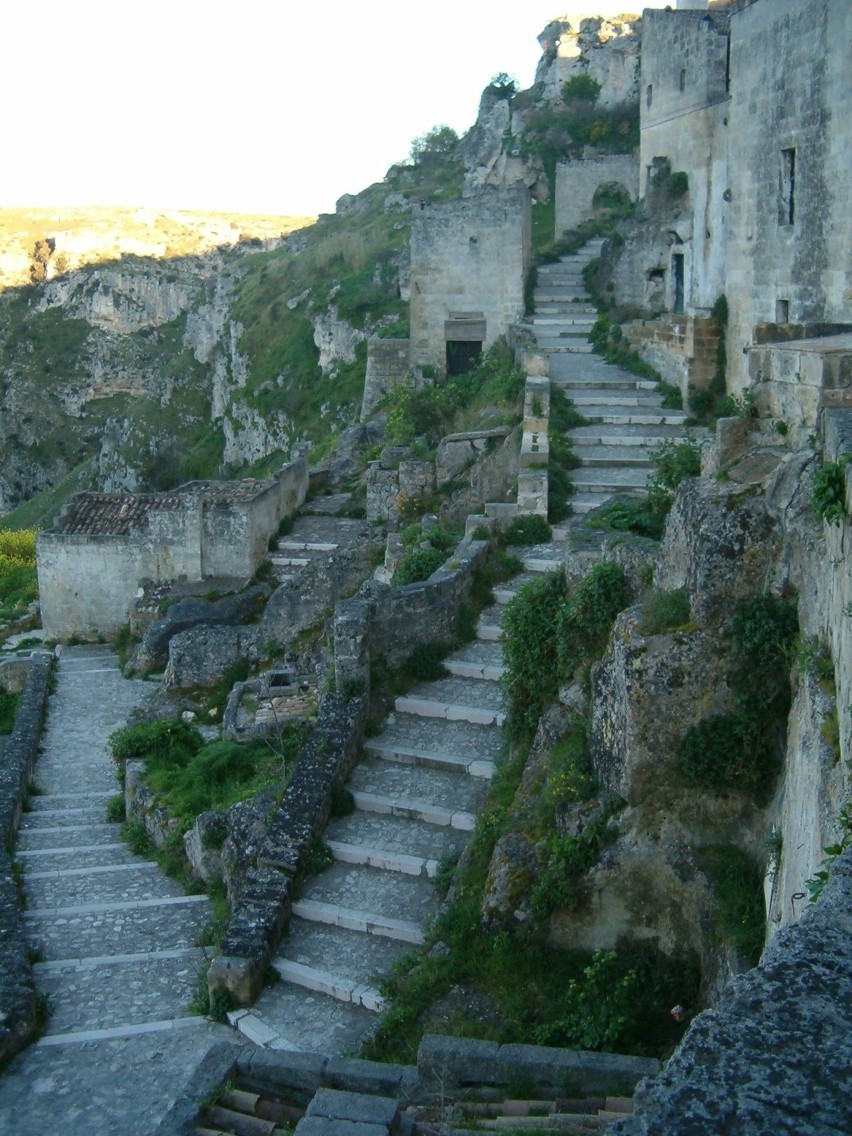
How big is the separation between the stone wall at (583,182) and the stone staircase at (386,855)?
75.0 feet

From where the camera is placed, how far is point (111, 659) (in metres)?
22.4

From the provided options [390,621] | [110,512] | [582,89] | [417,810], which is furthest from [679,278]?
[582,89]

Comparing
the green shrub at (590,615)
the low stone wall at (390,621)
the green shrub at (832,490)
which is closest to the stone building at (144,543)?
the low stone wall at (390,621)

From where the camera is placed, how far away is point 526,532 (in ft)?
52.2

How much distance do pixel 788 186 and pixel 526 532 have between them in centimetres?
703

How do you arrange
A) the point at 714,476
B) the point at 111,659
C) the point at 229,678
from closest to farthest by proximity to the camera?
the point at 714,476 < the point at 229,678 < the point at 111,659

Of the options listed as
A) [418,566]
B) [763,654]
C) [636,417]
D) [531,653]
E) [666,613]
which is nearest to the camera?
[763,654]

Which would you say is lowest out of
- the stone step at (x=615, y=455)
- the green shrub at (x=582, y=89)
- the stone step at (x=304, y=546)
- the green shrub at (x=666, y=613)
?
the stone step at (x=304, y=546)

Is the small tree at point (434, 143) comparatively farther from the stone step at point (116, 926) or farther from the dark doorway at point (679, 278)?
the stone step at point (116, 926)

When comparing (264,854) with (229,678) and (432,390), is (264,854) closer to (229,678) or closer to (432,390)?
(229,678)

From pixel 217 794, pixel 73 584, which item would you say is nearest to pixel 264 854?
pixel 217 794

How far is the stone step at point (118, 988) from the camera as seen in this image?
10.3 metres

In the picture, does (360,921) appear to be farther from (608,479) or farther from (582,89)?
(582,89)

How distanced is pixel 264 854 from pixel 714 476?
17.6 feet
